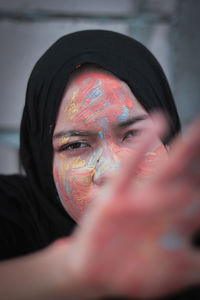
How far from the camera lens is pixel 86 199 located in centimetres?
78

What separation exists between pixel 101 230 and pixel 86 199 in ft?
1.30

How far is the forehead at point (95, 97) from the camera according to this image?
0.78 metres

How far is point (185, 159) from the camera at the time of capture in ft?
1.22

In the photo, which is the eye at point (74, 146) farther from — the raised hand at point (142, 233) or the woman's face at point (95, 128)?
the raised hand at point (142, 233)

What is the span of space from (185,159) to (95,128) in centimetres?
42

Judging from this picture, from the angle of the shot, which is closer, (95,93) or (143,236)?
(143,236)

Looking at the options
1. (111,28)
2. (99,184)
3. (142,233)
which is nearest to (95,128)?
(99,184)

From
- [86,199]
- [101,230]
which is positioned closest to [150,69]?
[86,199]

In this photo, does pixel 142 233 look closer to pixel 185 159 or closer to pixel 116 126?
pixel 185 159

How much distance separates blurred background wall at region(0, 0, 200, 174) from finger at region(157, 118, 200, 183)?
104 centimetres

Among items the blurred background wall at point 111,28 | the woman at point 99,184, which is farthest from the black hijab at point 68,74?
the blurred background wall at point 111,28

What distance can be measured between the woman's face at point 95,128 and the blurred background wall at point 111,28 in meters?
0.63

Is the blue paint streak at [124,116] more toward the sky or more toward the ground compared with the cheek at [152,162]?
more toward the sky

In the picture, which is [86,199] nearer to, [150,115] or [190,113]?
[150,115]
